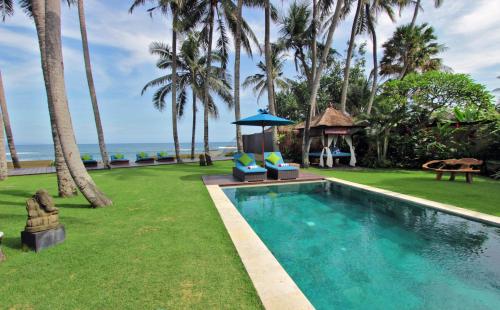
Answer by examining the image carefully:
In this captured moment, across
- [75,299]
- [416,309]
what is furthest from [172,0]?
[416,309]

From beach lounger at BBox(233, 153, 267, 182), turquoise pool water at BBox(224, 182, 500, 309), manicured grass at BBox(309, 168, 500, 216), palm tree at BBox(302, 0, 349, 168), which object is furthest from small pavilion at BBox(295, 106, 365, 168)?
turquoise pool water at BBox(224, 182, 500, 309)

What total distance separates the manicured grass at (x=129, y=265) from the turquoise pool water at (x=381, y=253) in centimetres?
102

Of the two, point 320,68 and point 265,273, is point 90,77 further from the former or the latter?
point 265,273

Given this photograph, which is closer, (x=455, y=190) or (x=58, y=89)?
(x=58, y=89)

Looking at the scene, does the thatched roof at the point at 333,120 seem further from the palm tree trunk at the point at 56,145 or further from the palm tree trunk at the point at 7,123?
the palm tree trunk at the point at 7,123

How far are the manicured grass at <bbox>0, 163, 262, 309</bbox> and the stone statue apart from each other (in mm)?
352

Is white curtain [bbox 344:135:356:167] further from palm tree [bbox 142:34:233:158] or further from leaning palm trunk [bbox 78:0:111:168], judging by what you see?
leaning palm trunk [bbox 78:0:111:168]

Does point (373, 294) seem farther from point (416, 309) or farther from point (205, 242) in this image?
point (205, 242)

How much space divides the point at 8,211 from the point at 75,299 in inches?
191

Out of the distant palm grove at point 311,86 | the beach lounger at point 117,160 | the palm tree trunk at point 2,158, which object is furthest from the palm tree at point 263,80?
the palm tree trunk at point 2,158

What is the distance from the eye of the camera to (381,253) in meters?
3.81

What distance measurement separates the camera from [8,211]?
17.7 feet

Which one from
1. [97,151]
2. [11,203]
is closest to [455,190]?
[11,203]

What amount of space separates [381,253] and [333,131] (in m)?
10.6
